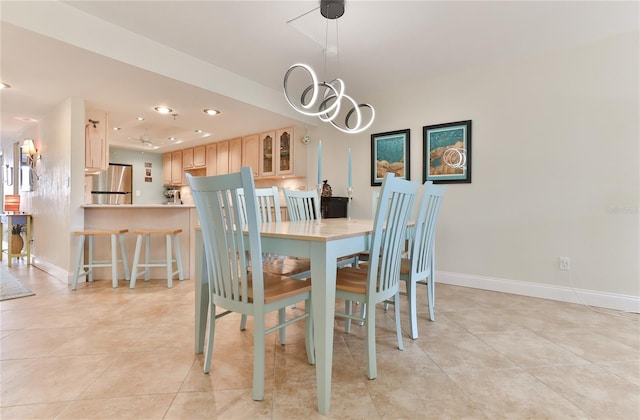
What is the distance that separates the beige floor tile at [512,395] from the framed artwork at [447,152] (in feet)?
7.43

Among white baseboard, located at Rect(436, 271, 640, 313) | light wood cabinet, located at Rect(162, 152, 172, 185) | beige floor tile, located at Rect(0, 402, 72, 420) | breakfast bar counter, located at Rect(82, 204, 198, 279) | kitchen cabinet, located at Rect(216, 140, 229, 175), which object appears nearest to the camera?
beige floor tile, located at Rect(0, 402, 72, 420)

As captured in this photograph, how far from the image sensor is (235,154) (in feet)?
18.1

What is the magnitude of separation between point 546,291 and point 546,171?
114 cm

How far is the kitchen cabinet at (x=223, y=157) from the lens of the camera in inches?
223

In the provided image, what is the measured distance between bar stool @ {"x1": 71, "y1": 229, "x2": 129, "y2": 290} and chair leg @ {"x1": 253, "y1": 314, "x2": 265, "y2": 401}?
8.48 feet

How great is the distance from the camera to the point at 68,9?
229cm

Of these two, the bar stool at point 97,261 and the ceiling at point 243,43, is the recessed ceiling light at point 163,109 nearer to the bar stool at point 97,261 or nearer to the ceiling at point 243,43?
the ceiling at point 243,43

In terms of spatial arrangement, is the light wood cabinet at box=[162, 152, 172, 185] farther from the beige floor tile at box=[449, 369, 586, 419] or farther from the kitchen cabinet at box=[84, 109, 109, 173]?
the beige floor tile at box=[449, 369, 586, 419]

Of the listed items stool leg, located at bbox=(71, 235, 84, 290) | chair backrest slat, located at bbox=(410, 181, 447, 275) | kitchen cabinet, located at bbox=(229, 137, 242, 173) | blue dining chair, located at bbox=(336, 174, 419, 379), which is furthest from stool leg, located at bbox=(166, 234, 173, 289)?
chair backrest slat, located at bbox=(410, 181, 447, 275)

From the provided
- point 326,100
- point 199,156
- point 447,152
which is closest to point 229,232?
point 326,100

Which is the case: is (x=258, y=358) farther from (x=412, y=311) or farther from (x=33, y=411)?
(x=412, y=311)

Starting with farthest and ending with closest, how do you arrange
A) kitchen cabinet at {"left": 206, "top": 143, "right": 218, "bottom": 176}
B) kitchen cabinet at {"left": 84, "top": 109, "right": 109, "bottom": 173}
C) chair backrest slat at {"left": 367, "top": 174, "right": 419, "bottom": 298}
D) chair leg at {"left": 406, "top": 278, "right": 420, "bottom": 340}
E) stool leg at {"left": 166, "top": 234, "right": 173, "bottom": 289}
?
1. kitchen cabinet at {"left": 206, "top": 143, "right": 218, "bottom": 176}
2. kitchen cabinet at {"left": 84, "top": 109, "right": 109, "bottom": 173}
3. stool leg at {"left": 166, "top": 234, "right": 173, "bottom": 289}
4. chair leg at {"left": 406, "top": 278, "right": 420, "bottom": 340}
5. chair backrest slat at {"left": 367, "top": 174, "right": 419, "bottom": 298}

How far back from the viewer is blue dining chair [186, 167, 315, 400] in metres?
1.29

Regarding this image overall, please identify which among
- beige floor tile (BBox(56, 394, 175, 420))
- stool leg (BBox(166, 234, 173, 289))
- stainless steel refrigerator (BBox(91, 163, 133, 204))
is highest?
stainless steel refrigerator (BBox(91, 163, 133, 204))
